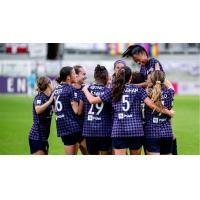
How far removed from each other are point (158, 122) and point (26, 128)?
419 centimetres

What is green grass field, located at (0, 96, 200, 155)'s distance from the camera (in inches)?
291

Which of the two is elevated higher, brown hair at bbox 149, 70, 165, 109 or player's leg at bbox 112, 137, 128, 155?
brown hair at bbox 149, 70, 165, 109

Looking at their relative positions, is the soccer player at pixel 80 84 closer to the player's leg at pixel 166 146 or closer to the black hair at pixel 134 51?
the black hair at pixel 134 51

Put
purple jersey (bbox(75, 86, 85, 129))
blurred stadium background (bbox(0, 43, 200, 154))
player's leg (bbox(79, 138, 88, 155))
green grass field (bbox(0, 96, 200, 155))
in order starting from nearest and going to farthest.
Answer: purple jersey (bbox(75, 86, 85, 129))
player's leg (bbox(79, 138, 88, 155))
green grass field (bbox(0, 96, 200, 155))
blurred stadium background (bbox(0, 43, 200, 154))

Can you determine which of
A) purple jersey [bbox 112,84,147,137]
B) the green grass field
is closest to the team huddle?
purple jersey [bbox 112,84,147,137]

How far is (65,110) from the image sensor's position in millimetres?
5891

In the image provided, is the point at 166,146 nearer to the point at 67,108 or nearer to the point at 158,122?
the point at 158,122

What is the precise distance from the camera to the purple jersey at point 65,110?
586cm

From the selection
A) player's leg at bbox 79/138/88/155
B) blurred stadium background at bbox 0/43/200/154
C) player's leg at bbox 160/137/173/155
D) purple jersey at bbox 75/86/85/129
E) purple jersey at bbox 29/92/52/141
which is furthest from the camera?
blurred stadium background at bbox 0/43/200/154

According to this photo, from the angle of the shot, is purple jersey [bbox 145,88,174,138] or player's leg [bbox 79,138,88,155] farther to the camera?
player's leg [bbox 79,138,88,155]

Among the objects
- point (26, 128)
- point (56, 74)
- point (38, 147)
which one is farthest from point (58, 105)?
point (56, 74)

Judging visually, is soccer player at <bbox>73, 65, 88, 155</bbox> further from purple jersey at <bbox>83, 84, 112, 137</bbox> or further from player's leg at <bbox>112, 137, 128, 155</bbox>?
player's leg at <bbox>112, 137, 128, 155</bbox>

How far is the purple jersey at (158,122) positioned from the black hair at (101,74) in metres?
0.44
